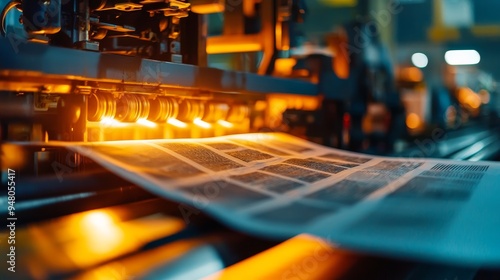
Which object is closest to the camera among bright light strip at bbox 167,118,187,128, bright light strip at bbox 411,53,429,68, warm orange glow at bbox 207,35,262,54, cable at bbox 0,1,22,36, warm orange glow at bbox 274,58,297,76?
cable at bbox 0,1,22,36

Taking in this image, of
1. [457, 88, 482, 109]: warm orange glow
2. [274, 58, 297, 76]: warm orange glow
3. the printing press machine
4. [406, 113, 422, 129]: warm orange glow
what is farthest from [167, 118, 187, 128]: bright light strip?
[457, 88, 482, 109]: warm orange glow

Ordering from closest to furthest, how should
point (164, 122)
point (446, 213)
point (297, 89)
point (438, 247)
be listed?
point (438, 247) < point (446, 213) < point (164, 122) < point (297, 89)

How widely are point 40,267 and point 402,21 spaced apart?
7851 millimetres

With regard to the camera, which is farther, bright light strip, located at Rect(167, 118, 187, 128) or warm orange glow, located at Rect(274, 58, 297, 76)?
warm orange glow, located at Rect(274, 58, 297, 76)

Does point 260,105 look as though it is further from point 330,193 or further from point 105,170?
point 330,193

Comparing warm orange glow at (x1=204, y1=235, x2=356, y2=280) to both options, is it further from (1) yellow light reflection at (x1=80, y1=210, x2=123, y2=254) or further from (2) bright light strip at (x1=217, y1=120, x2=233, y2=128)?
(2) bright light strip at (x1=217, y1=120, x2=233, y2=128)

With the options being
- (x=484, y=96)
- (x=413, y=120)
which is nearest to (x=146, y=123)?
(x=413, y=120)

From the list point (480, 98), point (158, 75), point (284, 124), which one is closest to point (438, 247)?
point (158, 75)

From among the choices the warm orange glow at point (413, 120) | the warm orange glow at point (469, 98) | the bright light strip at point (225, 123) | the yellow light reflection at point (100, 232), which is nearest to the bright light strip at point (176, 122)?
the bright light strip at point (225, 123)

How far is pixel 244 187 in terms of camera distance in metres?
0.90

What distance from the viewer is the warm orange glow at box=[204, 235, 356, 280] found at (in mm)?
905

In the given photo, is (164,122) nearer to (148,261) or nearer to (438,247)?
(148,261)

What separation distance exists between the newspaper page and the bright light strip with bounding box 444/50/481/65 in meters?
7.26

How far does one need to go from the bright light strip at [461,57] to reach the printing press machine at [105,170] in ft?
24.3
